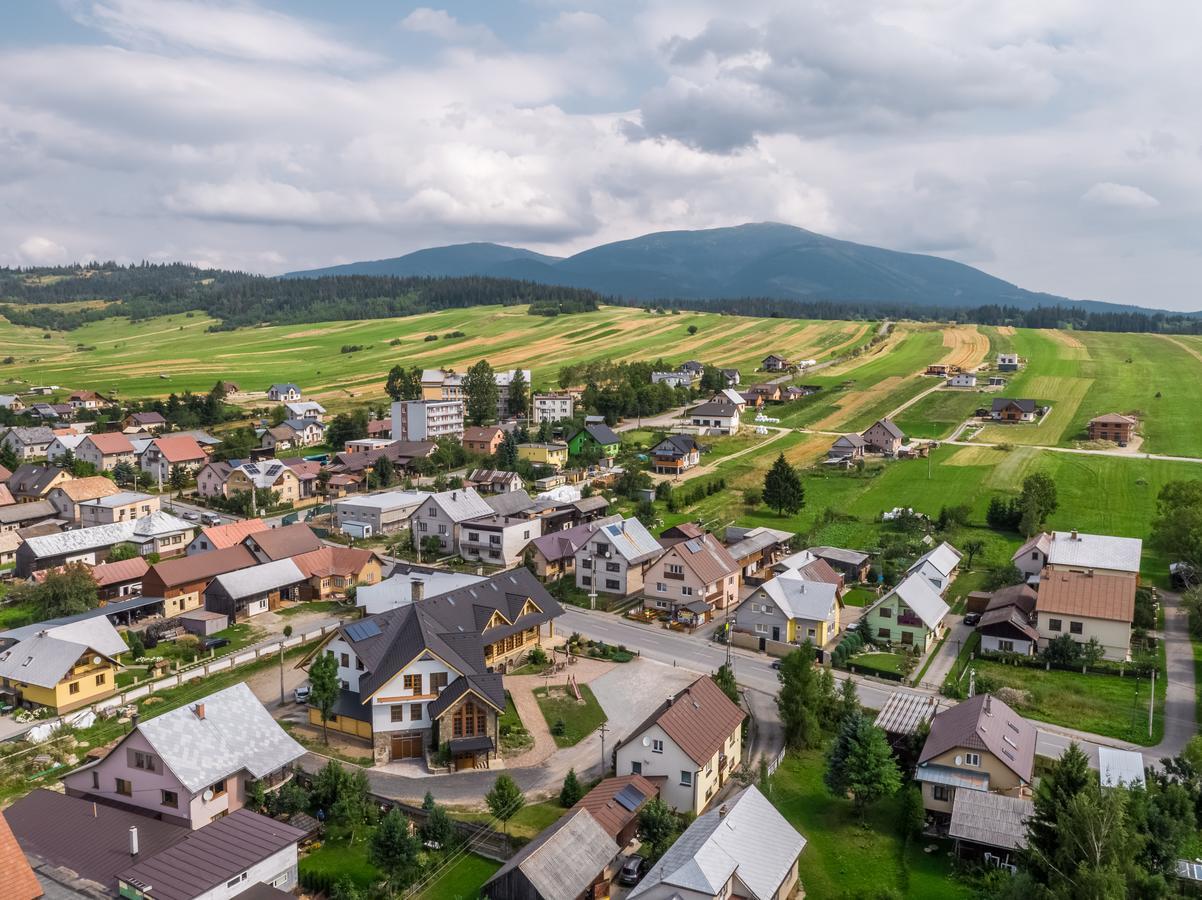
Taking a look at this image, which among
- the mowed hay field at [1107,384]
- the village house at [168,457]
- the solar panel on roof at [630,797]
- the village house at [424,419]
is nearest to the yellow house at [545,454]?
the village house at [424,419]

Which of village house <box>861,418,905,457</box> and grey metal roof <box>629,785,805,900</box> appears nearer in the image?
grey metal roof <box>629,785,805,900</box>

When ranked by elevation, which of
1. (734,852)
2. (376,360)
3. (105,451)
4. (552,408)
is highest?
(376,360)

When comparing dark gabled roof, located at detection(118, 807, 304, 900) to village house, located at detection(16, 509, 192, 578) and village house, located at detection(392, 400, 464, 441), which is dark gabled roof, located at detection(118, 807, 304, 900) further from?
village house, located at detection(392, 400, 464, 441)

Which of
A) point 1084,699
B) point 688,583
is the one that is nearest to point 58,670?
point 688,583

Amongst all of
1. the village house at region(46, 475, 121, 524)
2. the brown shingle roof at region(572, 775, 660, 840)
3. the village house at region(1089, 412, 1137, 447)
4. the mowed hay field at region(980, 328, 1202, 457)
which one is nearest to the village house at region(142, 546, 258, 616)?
the village house at region(46, 475, 121, 524)

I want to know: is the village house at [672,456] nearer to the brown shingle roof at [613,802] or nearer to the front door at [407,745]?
the front door at [407,745]

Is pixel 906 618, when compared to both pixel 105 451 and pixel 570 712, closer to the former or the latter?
pixel 570 712
